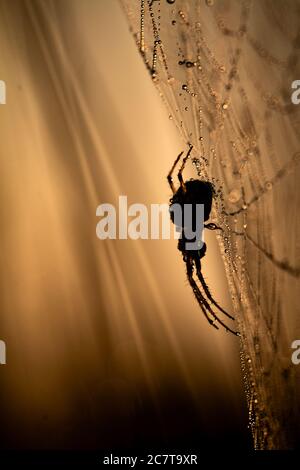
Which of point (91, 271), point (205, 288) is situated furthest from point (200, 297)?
point (91, 271)

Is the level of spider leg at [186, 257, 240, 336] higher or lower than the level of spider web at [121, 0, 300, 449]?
lower

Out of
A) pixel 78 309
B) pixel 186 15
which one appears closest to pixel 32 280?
pixel 78 309

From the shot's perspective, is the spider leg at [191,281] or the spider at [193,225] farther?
the spider leg at [191,281]

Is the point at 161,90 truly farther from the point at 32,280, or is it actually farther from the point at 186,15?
the point at 32,280

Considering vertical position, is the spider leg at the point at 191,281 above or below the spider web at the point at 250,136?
below
